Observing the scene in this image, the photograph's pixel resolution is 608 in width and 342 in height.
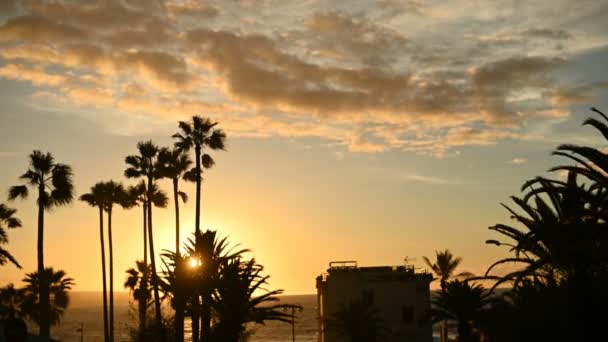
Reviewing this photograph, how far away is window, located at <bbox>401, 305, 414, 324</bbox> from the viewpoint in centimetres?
7281

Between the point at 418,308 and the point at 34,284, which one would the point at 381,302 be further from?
the point at 34,284

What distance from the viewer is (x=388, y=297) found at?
7350cm

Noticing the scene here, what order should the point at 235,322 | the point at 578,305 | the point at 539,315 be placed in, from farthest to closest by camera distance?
the point at 235,322
the point at 539,315
the point at 578,305

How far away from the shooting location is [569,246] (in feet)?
88.7

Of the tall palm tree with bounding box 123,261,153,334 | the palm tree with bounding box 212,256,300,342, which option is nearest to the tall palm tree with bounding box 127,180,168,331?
the tall palm tree with bounding box 123,261,153,334

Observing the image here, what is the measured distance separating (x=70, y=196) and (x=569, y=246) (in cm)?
3531

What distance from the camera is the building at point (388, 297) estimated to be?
7275cm

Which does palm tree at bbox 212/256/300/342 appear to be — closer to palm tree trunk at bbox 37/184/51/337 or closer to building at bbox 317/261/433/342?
palm tree trunk at bbox 37/184/51/337

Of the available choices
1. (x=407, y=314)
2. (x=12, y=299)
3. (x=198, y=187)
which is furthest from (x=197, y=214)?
(x=407, y=314)

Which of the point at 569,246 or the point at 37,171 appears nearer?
the point at 569,246

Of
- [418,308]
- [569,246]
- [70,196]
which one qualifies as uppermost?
[70,196]

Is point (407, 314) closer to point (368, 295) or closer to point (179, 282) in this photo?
point (368, 295)

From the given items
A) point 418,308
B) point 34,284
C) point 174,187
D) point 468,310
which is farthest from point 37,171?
point 418,308

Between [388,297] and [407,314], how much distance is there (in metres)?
2.61
